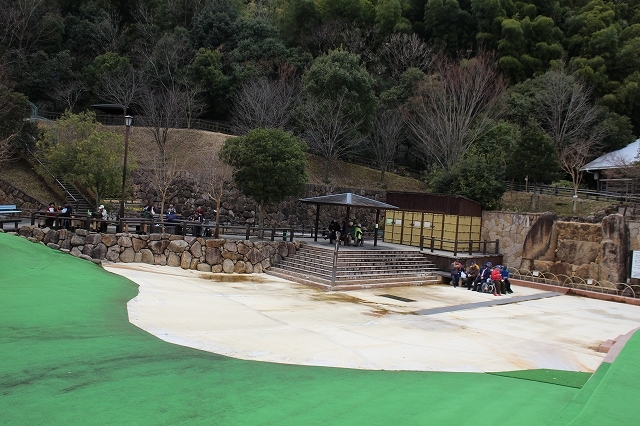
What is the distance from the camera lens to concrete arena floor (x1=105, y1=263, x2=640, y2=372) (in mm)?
9414

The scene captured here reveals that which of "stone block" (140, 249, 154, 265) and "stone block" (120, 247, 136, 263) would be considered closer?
"stone block" (120, 247, 136, 263)

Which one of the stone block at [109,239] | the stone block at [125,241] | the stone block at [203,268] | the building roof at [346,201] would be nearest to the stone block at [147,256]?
the stone block at [125,241]

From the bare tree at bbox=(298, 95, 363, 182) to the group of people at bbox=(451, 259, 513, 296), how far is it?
1639 cm

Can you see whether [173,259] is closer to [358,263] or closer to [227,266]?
[227,266]

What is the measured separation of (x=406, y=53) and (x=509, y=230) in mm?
23114

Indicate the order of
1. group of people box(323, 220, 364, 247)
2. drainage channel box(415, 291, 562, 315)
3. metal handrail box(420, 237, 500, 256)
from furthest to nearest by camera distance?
metal handrail box(420, 237, 500, 256) → group of people box(323, 220, 364, 247) → drainage channel box(415, 291, 562, 315)

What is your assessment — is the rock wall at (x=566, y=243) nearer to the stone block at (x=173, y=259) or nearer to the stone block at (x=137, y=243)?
the stone block at (x=173, y=259)

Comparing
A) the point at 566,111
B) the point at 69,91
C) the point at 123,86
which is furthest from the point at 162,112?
the point at 566,111

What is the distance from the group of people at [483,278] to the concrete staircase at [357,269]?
3.72 feet

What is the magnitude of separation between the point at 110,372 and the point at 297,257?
1544cm

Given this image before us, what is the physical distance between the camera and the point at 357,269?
20.4 metres

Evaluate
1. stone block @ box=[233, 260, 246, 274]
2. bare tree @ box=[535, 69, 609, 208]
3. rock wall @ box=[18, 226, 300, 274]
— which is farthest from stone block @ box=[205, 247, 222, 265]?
bare tree @ box=[535, 69, 609, 208]

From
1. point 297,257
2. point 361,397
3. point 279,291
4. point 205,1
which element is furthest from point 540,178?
point 205,1

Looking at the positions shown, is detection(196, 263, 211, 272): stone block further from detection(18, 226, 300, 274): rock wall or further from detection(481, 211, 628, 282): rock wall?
detection(481, 211, 628, 282): rock wall
